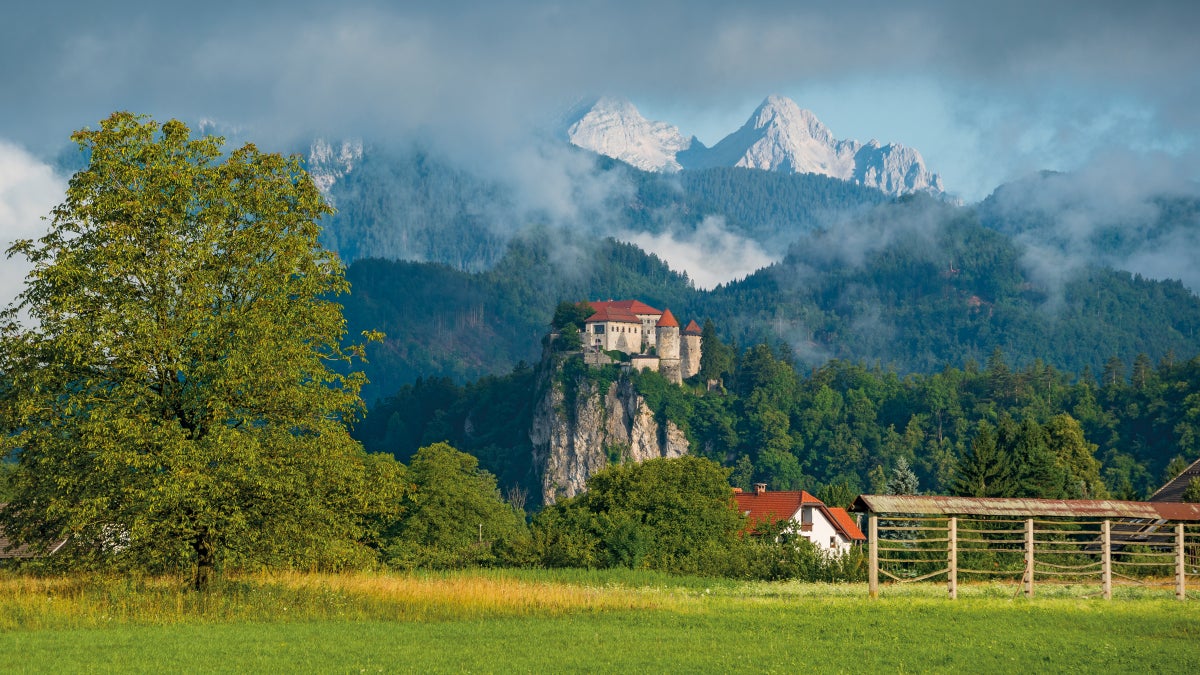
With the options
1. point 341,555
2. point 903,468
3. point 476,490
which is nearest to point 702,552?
point 341,555

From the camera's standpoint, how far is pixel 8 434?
3606 centimetres

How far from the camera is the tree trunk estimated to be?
3638cm

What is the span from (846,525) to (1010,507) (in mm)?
79537

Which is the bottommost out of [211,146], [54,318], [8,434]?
[8,434]

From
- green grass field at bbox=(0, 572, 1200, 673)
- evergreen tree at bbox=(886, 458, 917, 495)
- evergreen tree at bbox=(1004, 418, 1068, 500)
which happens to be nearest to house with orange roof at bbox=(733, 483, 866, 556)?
evergreen tree at bbox=(886, 458, 917, 495)

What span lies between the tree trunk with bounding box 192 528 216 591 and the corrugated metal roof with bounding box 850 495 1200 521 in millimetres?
17373

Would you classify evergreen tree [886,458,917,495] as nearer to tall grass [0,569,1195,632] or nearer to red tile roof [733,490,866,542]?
red tile roof [733,490,866,542]

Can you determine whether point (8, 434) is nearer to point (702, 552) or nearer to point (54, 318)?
point (54, 318)

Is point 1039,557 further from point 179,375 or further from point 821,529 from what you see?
point 821,529

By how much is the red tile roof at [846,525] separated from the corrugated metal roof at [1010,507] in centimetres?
7282

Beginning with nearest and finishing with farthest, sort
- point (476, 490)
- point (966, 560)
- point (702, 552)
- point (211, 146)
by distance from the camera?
point (211, 146)
point (966, 560)
point (702, 552)
point (476, 490)

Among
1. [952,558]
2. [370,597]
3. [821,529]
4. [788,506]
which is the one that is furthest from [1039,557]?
[821,529]

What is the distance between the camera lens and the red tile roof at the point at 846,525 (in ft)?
378

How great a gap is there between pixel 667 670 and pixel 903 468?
123 m
